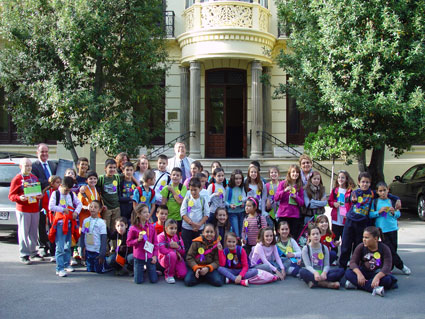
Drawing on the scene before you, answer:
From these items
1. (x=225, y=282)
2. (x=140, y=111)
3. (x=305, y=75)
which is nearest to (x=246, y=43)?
(x=305, y=75)

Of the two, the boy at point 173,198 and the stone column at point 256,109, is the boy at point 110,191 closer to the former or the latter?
the boy at point 173,198

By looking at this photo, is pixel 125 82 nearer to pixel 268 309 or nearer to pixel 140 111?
pixel 140 111

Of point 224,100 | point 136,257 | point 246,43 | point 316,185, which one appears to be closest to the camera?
point 136,257

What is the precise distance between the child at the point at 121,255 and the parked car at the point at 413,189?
28.6 ft

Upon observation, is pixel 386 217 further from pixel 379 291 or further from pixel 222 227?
pixel 222 227

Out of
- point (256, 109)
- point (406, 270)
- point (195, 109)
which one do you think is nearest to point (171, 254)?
point (406, 270)

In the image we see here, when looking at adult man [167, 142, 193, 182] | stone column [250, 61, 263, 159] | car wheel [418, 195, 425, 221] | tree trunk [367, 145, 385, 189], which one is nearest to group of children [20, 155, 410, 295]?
adult man [167, 142, 193, 182]

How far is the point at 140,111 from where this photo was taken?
1255 cm

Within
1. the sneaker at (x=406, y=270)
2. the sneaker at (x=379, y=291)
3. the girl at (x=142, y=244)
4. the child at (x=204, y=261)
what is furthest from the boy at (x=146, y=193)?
the sneaker at (x=406, y=270)

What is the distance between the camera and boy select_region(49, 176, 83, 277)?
20.2 feet

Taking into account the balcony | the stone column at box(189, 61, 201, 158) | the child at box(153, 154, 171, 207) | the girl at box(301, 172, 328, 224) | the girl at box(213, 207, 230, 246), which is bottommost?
the girl at box(213, 207, 230, 246)

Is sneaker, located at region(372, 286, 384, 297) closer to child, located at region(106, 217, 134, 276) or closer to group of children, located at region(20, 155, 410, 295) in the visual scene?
group of children, located at region(20, 155, 410, 295)

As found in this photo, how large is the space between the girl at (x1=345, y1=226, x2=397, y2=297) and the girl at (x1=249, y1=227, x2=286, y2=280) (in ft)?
3.44

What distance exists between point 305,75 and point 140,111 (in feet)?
17.0
